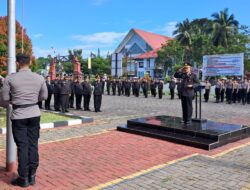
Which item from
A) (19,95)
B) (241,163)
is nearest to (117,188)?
(19,95)

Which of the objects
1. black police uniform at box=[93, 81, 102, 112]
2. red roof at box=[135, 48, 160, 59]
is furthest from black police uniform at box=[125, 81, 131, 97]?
red roof at box=[135, 48, 160, 59]

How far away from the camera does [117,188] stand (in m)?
4.82

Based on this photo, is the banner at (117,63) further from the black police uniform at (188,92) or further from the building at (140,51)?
the building at (140,51)

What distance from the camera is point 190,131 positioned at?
8.27m

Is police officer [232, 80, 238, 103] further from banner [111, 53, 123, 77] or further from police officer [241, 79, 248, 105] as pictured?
banner [111, 53, 123, 77]

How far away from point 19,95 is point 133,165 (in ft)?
7.74

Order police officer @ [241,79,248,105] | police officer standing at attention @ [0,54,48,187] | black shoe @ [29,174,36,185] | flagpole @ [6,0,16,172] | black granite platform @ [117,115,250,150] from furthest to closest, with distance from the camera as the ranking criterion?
police officer @ [241,79,248,105] < black granite platform @ [117,115,250,150] < flagpole @ [6,0,16,172] < black shoe @ [29,174,36,185] < police officer standing at attention @ [0,54,48,187]

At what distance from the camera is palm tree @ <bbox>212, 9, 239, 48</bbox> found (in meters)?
51.1

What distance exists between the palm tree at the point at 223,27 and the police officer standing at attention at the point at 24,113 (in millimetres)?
47279

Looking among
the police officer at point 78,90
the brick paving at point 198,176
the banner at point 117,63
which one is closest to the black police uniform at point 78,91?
the police officer at point 78,90

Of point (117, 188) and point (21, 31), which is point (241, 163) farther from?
point (21, 31)

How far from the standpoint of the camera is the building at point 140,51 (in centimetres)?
6172

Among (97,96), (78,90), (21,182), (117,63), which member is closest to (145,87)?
(117,63)

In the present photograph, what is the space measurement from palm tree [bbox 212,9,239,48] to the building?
420 inches
